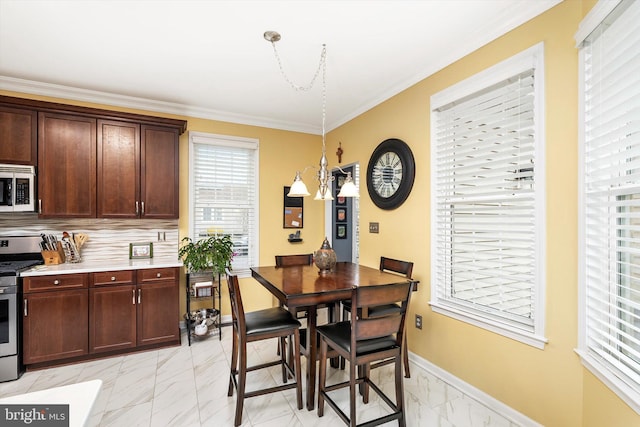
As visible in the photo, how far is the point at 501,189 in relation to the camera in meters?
2.31

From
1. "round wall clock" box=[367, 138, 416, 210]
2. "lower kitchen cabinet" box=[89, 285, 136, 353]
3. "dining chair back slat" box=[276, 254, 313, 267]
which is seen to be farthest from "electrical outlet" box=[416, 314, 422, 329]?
"lower kitchen cabinet" box=[89, 285, 136, 353]

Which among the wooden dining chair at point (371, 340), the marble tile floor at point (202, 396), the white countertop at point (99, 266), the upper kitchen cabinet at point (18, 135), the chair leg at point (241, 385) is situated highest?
the upper kitchen cabinet at point (18, 135)

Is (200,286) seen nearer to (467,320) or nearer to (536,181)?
(467,320)

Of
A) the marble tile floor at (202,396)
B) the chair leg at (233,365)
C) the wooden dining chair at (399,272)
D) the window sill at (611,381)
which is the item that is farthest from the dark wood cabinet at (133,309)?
the window sill at (611,381)

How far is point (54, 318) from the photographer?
295cm

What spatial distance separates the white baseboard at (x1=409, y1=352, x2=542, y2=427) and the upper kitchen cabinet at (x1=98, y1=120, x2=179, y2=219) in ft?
10.1

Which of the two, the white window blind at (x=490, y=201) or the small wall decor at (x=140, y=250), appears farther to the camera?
the small wall decor at (x=140, y=250)

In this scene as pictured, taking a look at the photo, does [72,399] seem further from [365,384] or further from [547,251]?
[547,251]

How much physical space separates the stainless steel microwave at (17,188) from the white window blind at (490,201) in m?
3.86

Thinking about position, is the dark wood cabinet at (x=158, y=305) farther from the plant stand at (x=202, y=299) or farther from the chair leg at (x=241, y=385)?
the chair leg at (x=241, y=385)

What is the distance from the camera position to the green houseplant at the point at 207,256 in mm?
3570

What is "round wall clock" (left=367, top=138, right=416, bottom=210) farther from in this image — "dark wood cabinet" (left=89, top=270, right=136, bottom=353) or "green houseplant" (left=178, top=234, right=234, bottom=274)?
"dark wood cabinet" (left=89, top=270, right=136, bottom=353)

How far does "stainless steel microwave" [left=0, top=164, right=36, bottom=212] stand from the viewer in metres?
2.98

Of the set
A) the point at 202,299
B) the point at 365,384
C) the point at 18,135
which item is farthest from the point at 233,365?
the point at 18,135
